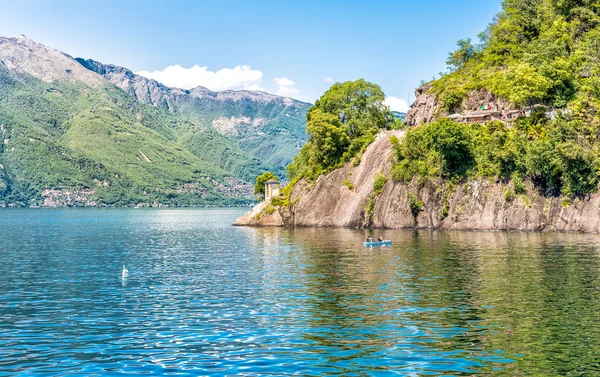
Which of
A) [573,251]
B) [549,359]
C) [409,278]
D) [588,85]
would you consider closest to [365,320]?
[549,359]

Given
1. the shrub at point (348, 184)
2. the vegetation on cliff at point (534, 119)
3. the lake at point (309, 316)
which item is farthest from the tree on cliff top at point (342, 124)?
the lake at point (309, 316)

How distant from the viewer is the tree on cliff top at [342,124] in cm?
14800

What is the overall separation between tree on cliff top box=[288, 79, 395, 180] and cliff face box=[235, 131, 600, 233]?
465 centimetres

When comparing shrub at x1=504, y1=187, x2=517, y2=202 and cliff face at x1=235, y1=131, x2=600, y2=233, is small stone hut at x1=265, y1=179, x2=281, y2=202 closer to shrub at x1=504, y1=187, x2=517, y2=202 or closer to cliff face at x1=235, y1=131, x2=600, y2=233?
cliff face at x1=235, y1=131, x2=600, y2=233

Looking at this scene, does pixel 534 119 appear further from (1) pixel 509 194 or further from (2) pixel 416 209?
(2) pixel 416 209

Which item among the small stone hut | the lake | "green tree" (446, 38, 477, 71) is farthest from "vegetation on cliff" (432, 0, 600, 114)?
the lake

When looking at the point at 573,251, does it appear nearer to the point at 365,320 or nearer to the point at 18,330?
the point at 365,320

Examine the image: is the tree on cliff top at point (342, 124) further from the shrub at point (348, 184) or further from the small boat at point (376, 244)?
the small boat at point (376, 244)

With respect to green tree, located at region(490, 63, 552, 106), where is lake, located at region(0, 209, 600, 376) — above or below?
below

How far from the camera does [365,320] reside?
1312 inches

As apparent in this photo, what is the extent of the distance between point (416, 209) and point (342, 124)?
36.9 meters

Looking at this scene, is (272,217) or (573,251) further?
(272,217)

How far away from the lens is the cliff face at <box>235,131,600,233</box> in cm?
10875

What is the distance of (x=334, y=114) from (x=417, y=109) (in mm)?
23415
